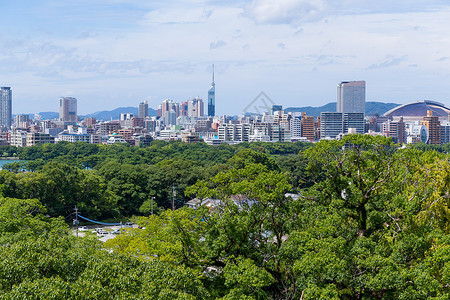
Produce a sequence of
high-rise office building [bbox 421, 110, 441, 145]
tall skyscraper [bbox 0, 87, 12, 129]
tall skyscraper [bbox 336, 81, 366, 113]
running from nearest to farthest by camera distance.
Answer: high-rise office building [bbox 421, 110, 441, 145] < tall skyscraper [bbox 336, 81, 366, 113] < tall skyscraper [bbox 0, 87, 12, 129]

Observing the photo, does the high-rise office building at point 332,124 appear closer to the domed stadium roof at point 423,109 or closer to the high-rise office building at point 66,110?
the domed stadium roof at point 423,109

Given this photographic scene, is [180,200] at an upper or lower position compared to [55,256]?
lower

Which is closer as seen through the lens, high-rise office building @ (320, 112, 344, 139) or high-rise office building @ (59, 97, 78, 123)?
high-rise office building @ (320, 112, 344, 139)

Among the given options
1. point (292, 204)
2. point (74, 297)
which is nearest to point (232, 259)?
point (292, 204)

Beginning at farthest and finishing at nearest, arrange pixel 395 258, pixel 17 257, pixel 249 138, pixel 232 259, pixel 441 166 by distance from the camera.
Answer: pixel 249 138 → pixel 441 166 → pixel 232 259 → pixel 395 258 → pixel 17 257

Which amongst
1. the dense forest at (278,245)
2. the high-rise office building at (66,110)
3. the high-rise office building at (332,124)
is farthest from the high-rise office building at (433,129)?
the high-rise office building at (66,110)

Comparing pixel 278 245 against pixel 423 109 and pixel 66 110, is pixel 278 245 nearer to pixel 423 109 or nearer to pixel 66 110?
pixel 423 109

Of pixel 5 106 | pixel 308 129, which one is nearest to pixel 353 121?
pixel 308 129

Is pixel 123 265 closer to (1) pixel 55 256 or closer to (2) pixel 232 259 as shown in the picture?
(1) pixel 55 256

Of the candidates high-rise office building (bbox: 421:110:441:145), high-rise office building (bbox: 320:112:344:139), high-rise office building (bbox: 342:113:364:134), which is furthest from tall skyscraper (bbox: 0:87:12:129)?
high-rise office building (bbox: 421:110:441:145)

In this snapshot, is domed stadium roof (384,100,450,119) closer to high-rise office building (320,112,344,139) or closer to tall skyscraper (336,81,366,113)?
tall skyscraper (336,81,366,113)
